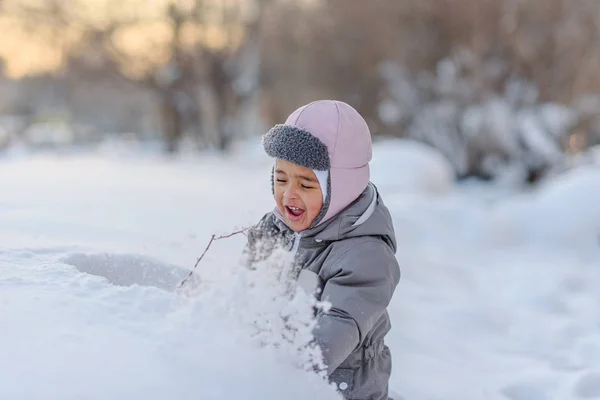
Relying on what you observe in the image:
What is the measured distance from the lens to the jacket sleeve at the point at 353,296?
1559mm

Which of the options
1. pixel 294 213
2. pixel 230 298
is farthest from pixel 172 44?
pixel 230 298

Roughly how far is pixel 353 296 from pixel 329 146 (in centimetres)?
40

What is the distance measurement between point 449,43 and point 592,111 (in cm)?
323

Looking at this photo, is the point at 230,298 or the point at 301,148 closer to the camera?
the point at 230,298

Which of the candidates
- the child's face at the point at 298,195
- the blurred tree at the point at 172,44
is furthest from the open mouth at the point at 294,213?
the blurred tree at the point at 172,44

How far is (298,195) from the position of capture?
1.76 meters

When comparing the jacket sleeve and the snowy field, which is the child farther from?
the snowy field

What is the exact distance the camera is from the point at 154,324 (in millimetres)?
1524

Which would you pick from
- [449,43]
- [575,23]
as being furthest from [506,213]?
[449,43]

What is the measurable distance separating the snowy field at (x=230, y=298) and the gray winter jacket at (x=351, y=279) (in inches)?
4.8

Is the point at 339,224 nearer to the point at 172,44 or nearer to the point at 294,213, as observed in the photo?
the point at 294,213

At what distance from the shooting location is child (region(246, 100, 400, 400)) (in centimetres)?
164

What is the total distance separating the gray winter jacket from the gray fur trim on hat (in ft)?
0.51

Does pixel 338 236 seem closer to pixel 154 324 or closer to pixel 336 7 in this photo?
pixel 154 324
